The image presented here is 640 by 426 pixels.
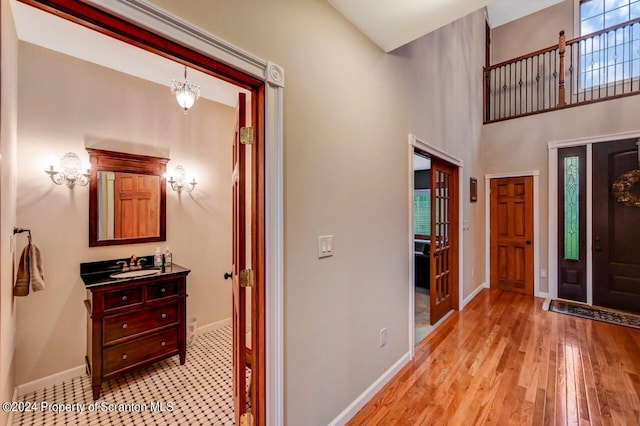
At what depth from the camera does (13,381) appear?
6.88 ft

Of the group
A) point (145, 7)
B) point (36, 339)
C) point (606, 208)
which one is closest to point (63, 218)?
point (36, 339)

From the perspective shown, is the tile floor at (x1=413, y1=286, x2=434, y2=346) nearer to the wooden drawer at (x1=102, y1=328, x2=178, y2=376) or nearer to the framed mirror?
the wooden drawer at (x1=102, y1=328, x2=178, y2=376)

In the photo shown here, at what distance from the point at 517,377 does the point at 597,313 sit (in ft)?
8.30

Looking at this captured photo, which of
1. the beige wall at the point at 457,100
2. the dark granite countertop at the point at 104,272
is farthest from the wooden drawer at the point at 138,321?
the beige wall at the point at 457,100

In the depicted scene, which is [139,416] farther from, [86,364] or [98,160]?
[98,160]

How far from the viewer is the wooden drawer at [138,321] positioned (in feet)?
7.39

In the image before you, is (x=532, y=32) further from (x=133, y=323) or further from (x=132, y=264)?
(x=133, y=323)

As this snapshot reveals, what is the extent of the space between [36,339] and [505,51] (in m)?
8.30

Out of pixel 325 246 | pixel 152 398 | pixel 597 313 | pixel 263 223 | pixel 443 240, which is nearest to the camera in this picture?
pixel 263 223

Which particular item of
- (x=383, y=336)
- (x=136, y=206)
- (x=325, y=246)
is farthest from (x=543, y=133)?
(x=136, y=206)

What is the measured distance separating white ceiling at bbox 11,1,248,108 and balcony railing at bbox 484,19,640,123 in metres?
5.15

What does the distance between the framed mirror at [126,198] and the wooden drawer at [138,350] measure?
3.31 ft

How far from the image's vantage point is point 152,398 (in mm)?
2199

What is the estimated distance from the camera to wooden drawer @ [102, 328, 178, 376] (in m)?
2.25
